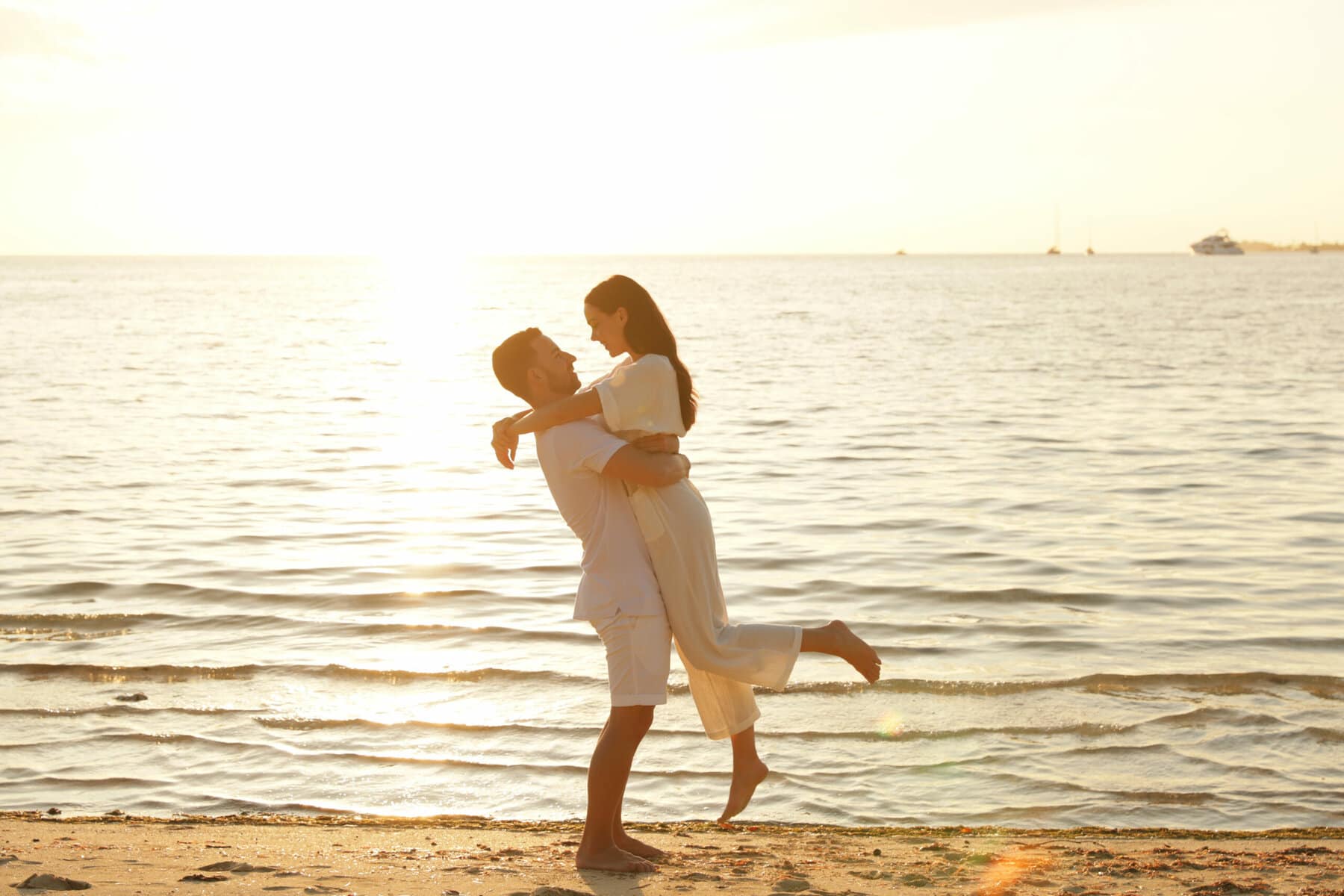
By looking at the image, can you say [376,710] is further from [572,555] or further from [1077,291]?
[1077,291]

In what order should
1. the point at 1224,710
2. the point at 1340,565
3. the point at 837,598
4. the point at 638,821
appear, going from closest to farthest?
the point at 638,821
the point at 1224,710
the point at 837,598
the point at 1340,565

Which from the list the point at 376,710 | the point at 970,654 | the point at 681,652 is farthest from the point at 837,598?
the point at 681,652

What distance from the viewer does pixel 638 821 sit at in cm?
625

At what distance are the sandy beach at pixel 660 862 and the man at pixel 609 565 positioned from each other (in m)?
0.30

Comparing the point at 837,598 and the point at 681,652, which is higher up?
the point at 681,652

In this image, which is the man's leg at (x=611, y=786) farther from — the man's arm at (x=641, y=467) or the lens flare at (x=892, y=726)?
the lens flare at (x=892, y=726)

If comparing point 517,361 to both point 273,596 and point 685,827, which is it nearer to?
point 685,827

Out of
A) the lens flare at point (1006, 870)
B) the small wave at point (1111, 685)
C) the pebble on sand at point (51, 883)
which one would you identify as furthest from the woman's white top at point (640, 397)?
the small wave at point (1111, 685)

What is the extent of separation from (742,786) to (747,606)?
5615mm

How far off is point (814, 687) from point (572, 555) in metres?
4.59

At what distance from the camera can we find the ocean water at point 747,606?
6855 millimetres

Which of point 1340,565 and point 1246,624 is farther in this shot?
point 1340,565

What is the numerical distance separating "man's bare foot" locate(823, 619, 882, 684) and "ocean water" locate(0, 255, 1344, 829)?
1.59 meters

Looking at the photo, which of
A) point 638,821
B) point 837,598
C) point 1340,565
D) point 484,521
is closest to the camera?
point 638,821
